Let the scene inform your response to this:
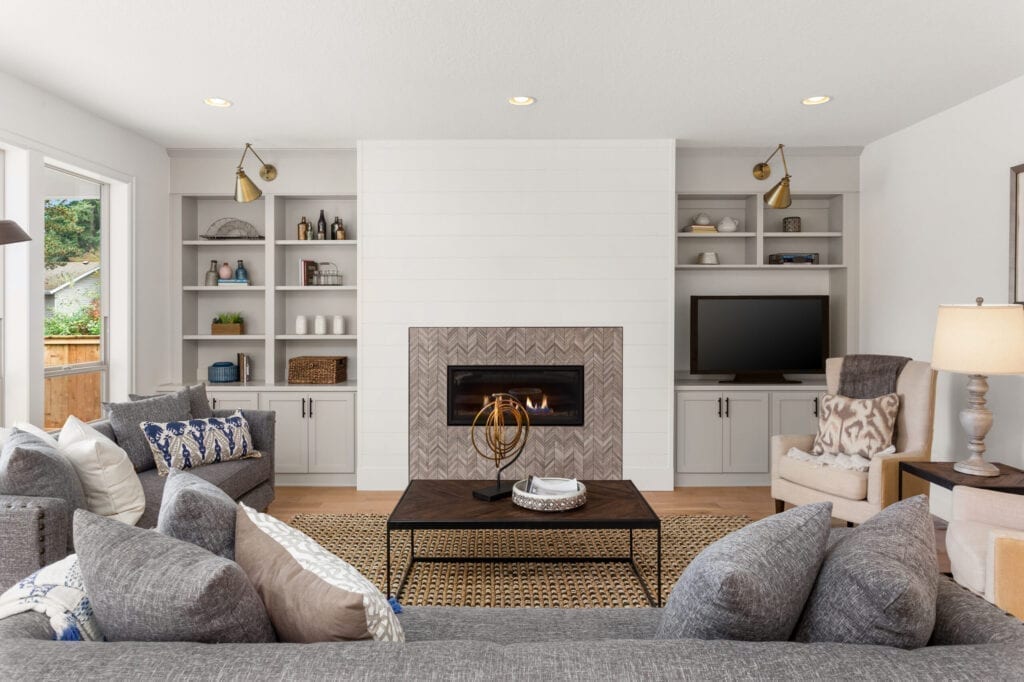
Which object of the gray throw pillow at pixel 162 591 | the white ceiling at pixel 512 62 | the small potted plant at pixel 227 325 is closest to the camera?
the gray throw pillow at pixel 162 591

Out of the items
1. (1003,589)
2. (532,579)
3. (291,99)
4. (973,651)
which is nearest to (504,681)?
(973,651)

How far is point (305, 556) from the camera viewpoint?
1.39 m

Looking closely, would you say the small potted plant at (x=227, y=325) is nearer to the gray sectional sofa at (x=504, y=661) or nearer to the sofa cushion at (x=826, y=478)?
the sofa cushion at (x=826, y=478)

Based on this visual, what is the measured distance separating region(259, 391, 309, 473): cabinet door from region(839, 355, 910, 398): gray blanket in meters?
3.70

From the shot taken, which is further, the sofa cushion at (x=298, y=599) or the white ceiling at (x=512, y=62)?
the white ceiling at (x=512, y=62)

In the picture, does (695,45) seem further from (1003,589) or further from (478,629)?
(478,629)

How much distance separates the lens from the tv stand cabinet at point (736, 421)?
4.98 meters

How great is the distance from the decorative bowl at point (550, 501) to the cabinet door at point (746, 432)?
2.32 metres

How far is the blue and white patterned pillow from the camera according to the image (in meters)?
3.59

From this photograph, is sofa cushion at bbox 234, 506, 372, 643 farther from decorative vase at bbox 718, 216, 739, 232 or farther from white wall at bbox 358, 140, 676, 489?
decorative vase at bbox 718, 216, 739, 232

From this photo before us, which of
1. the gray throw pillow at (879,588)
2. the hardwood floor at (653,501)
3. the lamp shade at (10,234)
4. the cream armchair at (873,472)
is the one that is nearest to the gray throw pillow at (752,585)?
the gray throw pillow at (879,588)

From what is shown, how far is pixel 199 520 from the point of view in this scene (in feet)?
4.84

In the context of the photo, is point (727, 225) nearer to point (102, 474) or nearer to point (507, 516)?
point (507, 516)

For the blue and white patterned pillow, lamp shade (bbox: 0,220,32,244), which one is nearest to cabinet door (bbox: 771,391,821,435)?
the blue and white patterned pillow
